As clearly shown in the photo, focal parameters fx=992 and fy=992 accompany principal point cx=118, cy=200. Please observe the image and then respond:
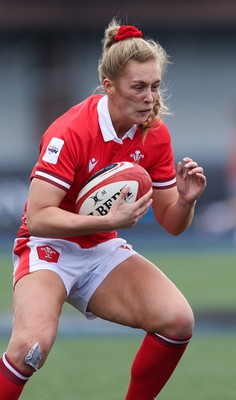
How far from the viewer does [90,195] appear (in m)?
4.57

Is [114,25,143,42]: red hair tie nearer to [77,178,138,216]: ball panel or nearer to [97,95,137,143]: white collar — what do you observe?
[97,95,137,143]: white collar

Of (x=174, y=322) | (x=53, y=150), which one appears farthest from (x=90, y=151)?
(x=174, y=322)

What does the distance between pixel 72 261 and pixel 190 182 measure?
27.0 inches

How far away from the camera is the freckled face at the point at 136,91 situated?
4.54m

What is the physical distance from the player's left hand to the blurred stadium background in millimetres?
9509

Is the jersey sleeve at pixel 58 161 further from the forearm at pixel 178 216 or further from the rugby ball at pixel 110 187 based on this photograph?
the forearm at pixel 178 216

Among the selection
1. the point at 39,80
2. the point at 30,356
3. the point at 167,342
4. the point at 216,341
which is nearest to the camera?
the point at 30,356

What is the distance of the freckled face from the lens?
4543mm

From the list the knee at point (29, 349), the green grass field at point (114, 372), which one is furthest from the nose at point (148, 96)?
the green grass field at point (114, 372)

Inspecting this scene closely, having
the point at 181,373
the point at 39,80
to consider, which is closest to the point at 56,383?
the point at 181,373

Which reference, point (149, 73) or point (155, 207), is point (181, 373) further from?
point (149, 73)

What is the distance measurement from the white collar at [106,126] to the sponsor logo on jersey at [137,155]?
0.08 m

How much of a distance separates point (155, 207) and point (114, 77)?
79 centimetres

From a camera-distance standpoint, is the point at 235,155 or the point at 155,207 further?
the point at 235,155
